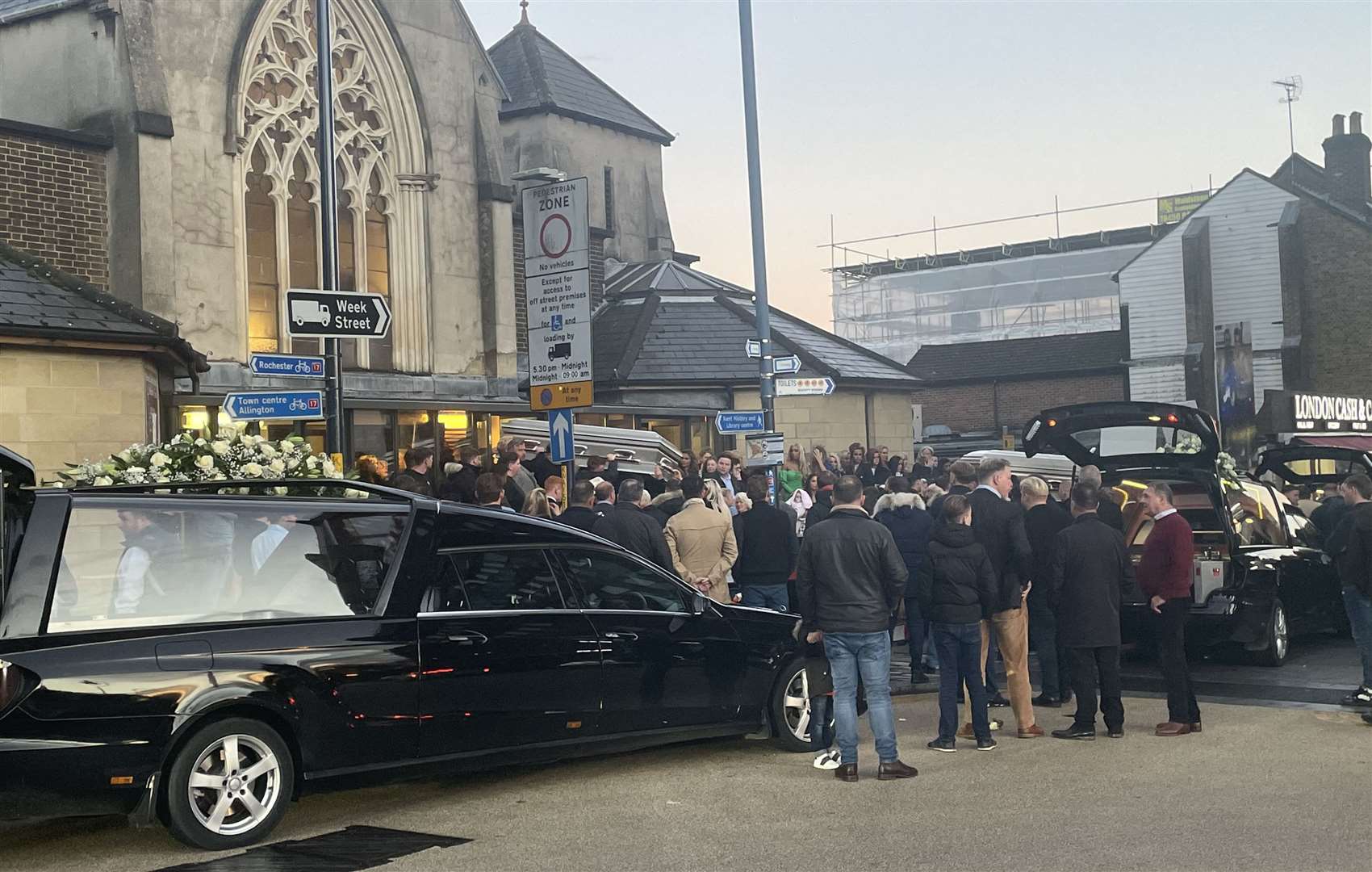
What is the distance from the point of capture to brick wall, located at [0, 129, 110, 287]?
68.2 feet

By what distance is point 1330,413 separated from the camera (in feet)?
93.2

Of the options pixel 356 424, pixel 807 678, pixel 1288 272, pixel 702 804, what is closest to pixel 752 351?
pixel 356 424

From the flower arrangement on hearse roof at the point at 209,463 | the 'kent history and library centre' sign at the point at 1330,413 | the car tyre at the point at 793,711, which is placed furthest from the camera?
the 'kent history and library centre' sign at the point at 1330,413

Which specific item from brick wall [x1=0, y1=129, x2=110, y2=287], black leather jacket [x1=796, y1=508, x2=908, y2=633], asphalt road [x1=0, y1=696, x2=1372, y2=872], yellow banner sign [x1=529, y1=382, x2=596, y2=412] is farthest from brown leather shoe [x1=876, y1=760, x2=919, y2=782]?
brick wall [x1=0, y1=129, x2=110, y2=287]

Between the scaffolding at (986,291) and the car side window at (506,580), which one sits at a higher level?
the scaffolding at (986,291)

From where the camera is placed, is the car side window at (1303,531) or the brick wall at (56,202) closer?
the car side window at (1303,531)

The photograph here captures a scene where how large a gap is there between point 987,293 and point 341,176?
64305mm

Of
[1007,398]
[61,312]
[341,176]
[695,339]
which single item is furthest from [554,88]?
[61,312]

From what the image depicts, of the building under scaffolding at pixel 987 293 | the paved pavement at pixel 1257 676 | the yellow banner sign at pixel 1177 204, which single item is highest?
the yellow banner sign at pixel 1177 204

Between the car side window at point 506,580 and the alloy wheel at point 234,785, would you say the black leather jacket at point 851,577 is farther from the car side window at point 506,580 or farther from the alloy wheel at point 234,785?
the alloy wheel at point 234,785

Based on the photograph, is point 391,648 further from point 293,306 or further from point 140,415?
point 140,415

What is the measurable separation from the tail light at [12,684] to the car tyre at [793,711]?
4.62m

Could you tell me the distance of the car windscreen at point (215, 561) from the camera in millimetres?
6770

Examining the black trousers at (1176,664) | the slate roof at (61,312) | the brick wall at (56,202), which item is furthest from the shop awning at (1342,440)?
the brick wall at (56,202)
